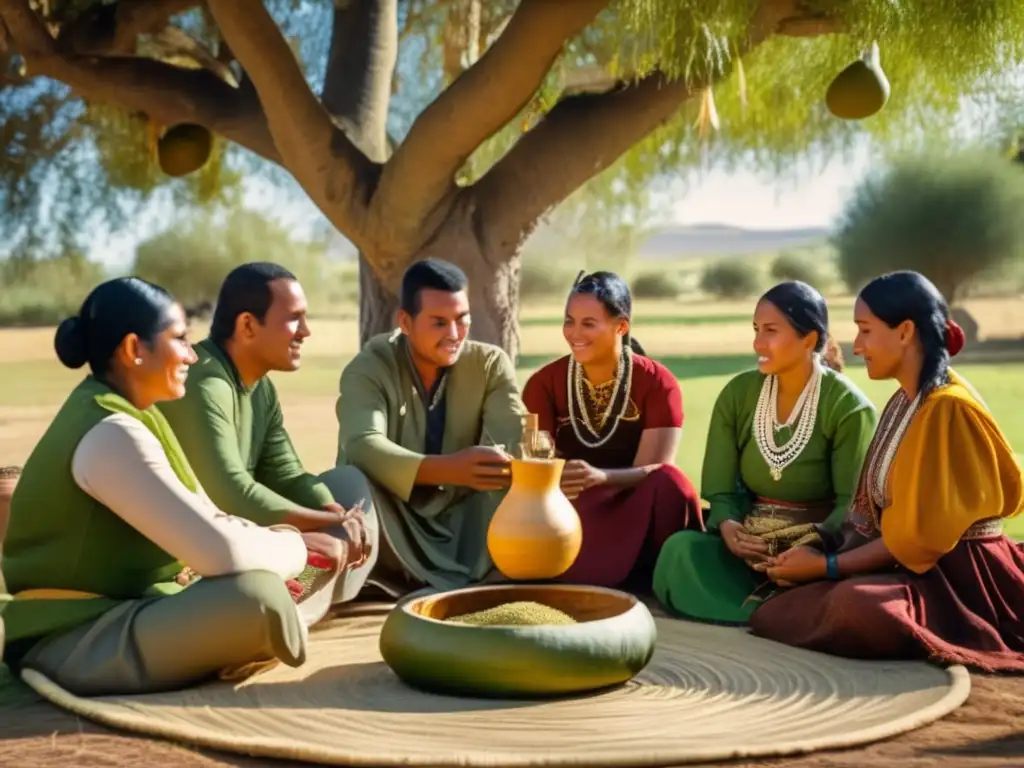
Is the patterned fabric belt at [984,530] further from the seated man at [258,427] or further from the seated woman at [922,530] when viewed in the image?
the seated man at [258,427]

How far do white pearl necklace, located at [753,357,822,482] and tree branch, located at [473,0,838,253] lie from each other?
238cm

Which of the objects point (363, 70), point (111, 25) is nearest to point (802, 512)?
point (363, 70)

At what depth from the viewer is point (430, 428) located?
5.38m

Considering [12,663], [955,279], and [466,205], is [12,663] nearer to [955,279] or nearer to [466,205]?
[466,205]

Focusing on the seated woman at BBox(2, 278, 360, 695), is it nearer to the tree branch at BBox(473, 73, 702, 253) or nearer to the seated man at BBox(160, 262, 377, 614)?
the seated man at BBox(160, 262, 377, 614)

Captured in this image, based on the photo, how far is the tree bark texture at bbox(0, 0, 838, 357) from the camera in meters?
6.71

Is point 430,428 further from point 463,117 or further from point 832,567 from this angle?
point 463,117

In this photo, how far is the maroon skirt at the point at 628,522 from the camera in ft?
18.0

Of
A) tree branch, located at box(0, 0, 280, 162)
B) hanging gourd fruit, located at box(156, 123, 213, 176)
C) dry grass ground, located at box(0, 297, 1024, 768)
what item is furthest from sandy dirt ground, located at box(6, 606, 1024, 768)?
hanging gourd fruit, located at box(156, 123, 213, 176)

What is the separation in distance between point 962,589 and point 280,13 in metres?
7.33

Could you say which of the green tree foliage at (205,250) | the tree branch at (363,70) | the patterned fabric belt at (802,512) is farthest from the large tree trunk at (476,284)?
the green tree foliage at (205,250)

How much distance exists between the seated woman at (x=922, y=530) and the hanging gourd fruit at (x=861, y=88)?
254cm

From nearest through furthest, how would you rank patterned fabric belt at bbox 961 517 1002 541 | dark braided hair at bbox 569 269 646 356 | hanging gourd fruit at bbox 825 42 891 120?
patterned fabric belt at bbox 961 517 1002 541 → dark braided hair at bbox 569 269 646 356 → hanging gourd fruit at bbox 825 42 891 120

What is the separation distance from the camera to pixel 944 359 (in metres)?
4.48
